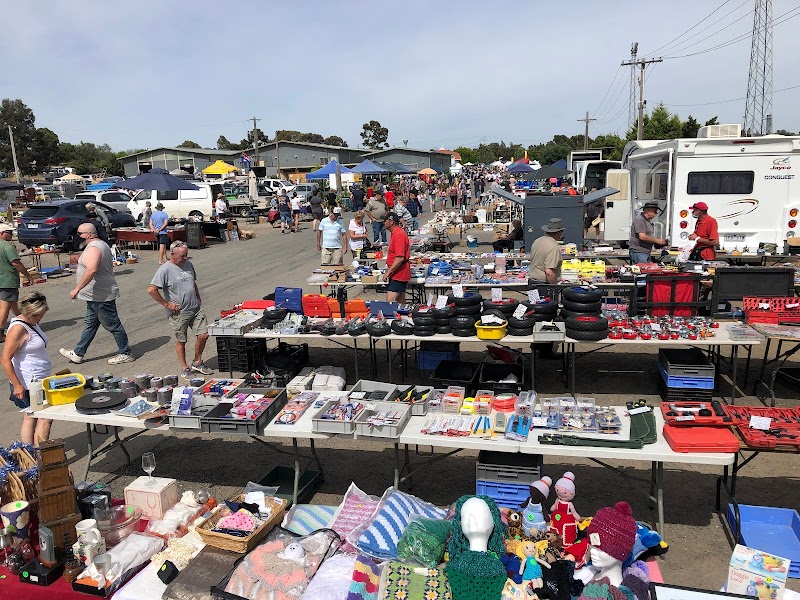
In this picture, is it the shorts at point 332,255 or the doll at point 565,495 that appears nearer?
the doll at point 565,495

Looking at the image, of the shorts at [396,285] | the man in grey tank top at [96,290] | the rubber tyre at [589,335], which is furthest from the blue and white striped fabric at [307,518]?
the man in grey tank top at [96,290]

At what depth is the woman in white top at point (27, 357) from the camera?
198 inches

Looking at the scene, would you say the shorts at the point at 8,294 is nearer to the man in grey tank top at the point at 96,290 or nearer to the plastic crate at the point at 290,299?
the man in grey tank top at the point at 96,290

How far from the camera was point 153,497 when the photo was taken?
13.3ft

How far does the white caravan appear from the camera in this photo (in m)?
10.3

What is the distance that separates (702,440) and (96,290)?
739 cm

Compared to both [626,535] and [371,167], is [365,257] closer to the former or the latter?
[626,535]

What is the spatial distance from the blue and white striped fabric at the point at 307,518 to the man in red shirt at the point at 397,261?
4.57 m

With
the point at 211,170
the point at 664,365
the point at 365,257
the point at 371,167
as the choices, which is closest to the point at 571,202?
the point at 365,257

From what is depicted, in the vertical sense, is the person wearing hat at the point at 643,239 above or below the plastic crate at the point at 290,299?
above

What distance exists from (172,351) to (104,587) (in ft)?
20.5

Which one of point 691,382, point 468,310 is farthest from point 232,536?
point 691,382

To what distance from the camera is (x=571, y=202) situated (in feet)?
43.3

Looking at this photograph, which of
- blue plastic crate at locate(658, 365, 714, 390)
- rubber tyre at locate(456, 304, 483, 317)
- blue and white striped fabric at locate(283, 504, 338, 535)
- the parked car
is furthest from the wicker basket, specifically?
the parked car
